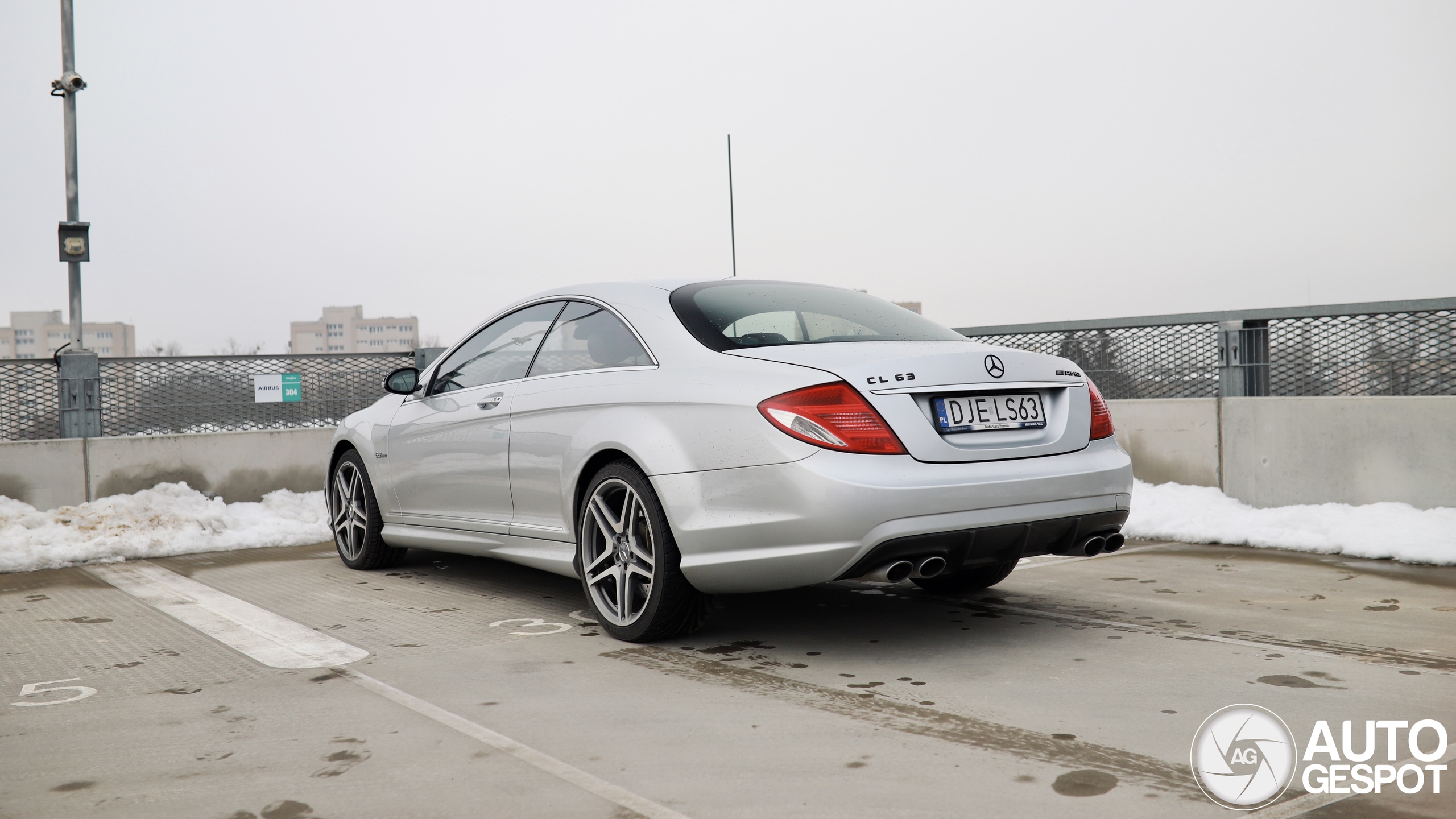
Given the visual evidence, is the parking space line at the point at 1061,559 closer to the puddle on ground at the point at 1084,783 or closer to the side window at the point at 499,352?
the side window at the point at 499,352

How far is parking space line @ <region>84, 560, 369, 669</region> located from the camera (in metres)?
4.39

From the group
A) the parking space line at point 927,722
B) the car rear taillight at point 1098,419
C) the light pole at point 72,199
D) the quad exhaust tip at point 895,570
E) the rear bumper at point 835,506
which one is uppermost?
the light pole at point 72,199

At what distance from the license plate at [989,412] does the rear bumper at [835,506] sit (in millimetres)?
134

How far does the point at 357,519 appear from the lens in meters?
6.65

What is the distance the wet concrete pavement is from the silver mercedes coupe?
1.21 feet

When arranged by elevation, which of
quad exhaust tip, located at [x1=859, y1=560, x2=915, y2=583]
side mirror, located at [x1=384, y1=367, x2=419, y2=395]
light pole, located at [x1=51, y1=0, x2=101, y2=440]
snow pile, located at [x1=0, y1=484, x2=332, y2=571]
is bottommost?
snow pile, located at [x1=0, y1=484, x2=332, y2=571]

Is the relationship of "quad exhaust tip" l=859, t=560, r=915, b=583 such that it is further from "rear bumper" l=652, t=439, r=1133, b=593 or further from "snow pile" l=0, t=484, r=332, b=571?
"snow pile" l=0, t=484, r=332, b=571

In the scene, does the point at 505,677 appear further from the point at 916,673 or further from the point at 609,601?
the point at 916,673

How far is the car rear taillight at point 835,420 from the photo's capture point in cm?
376

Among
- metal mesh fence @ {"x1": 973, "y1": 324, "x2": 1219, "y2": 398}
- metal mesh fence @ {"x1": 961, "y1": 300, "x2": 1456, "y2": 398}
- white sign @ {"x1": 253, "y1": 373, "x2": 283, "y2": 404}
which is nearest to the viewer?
metal mesh fence @ {"x1": 961, "y1": 300, "x2": 1456, "y2": 398}

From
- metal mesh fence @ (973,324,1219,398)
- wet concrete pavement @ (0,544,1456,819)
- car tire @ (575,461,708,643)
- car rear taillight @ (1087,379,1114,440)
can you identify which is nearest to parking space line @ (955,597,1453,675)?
wet concrete pavement @ (0,544,1456,819)

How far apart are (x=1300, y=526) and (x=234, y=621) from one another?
234 inches

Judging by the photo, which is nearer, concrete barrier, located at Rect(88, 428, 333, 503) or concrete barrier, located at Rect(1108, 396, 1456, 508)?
concrete barrier, located at Rect(1108, 396, 1456, 508)

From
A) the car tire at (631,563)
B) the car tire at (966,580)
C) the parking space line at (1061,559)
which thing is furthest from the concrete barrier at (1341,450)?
the car tire at (631,563)
